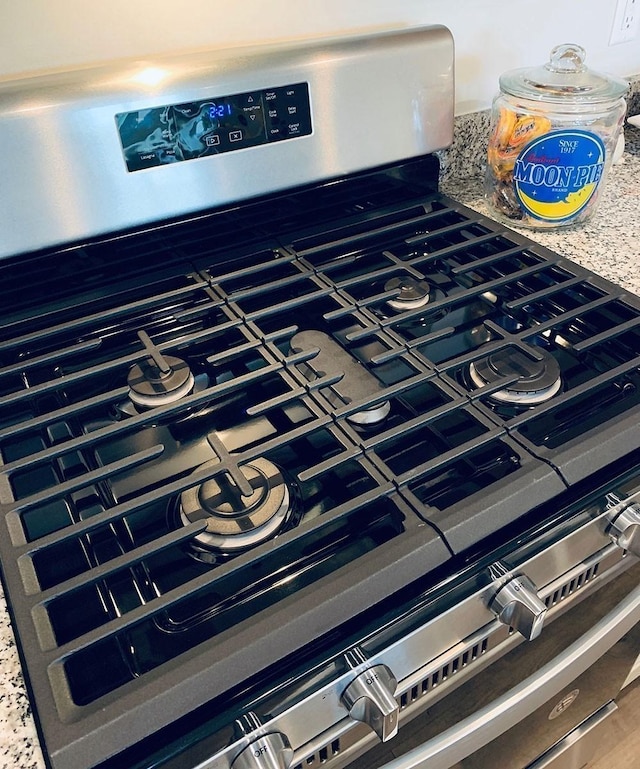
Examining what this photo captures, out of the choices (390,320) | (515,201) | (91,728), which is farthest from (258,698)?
(515,201)

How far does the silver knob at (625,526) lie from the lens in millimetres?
609

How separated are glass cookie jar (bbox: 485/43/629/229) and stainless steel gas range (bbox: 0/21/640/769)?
0.28 feet

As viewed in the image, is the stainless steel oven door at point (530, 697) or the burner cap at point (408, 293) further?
the burner cap at point (408, 293)

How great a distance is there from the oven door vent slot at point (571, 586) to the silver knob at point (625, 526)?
43 millimetres

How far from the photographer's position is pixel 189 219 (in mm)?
847

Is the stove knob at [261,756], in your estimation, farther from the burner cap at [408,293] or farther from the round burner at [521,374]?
the burner cap at [408,293]

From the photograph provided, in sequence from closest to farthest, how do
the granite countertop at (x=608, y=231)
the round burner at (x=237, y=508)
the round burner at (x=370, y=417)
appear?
the round burner at (x=237, y=508) → the round burner at (x=370, y=417) → the granite countertop at (x=608, y=231)

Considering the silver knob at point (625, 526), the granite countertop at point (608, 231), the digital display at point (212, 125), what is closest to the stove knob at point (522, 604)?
the silver knob at point (625, 526)

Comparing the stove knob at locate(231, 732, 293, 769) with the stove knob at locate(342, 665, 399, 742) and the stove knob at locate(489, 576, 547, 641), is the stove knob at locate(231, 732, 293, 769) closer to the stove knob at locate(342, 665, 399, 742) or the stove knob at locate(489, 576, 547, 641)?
the stove knob at locate(342, 665, 399, 742)

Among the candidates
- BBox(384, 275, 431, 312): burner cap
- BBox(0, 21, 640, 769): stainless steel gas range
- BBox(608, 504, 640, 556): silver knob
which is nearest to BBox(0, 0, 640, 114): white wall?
BBox(0, 21, 640, 769): stainless steel gas range

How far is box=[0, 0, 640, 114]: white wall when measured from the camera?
30.4 inches

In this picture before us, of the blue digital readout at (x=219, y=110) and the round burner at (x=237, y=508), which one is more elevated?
the blue digital readout at (x=219, y=110)

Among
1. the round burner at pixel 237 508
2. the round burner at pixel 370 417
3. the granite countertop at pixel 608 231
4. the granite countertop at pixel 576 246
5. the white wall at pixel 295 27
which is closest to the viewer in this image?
the granite countertop at pixel 576 246

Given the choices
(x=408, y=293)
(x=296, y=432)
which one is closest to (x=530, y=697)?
(x=296, y=432)
